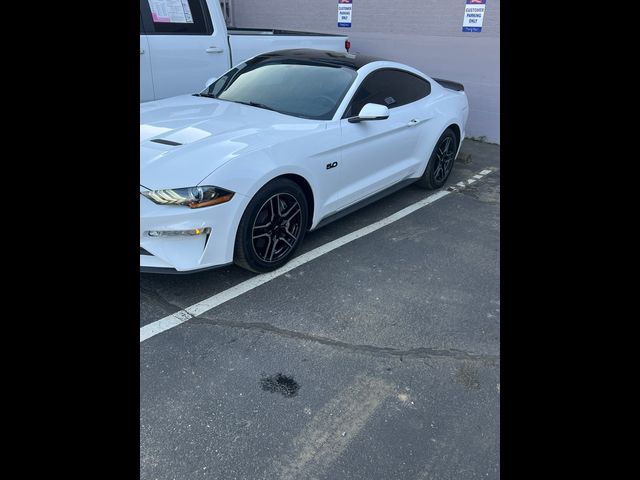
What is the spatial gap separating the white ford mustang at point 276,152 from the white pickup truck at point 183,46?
113 cm

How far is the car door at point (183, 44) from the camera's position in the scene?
221 inches

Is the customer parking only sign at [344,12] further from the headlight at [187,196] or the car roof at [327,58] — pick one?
the headlight at [187,196]

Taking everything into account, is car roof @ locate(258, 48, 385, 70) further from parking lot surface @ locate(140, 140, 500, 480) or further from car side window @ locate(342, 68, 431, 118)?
parking lot surface @ locate(140, 140, 500, 480)

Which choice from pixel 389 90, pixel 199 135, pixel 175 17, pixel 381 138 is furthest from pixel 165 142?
pixel 175 17

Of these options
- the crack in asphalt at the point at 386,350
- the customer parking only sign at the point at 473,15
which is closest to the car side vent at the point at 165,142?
the crack in asphalt at the point at 386,350

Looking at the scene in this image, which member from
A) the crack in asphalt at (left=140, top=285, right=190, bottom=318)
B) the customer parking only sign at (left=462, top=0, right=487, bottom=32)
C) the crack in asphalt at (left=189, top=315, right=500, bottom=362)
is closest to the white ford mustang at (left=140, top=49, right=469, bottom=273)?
the crack in asphalt at (left=140, top=285, right=190, bottom=318)

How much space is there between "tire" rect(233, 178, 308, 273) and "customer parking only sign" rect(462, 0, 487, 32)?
6.11m

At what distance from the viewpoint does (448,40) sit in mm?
8531

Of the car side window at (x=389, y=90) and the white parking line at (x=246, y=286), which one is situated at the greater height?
the car side window at (x=389, y=90)

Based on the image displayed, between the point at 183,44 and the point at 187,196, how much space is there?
11.5 ft

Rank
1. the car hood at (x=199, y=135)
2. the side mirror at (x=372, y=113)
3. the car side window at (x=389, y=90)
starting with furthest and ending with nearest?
the car side window at (x=389, y=90)
the side mirror at (x=372, y=113)
the car hood at (x=199, y=135)

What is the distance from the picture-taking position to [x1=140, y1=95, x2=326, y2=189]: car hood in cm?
322
